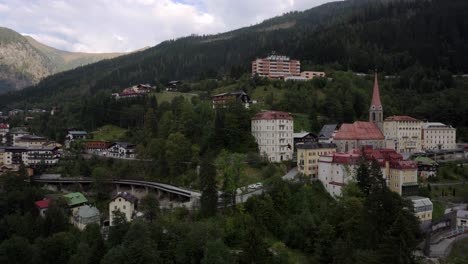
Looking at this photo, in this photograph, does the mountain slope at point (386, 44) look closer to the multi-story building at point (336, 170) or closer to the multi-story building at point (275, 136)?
the multi-story building at point (275, 136)

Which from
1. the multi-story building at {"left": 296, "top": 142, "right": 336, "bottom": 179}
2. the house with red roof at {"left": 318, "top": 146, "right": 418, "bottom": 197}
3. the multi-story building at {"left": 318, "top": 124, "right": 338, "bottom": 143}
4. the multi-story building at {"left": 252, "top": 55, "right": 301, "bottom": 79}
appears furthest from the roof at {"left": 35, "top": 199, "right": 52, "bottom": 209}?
the multi-story building at {"left": 252, "top": 55, "right": 301, "bottom": 79}

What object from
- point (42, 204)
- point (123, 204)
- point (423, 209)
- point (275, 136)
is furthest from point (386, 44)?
point (42, 204)

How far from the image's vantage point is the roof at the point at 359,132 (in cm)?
6175

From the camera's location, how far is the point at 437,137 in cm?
7088

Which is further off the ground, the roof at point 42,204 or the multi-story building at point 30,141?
the multi-story building at point 30,141

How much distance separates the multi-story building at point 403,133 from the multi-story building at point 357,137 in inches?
125

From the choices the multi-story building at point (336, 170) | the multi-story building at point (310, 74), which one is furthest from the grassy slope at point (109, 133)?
the multi-story building at point (336, 170)

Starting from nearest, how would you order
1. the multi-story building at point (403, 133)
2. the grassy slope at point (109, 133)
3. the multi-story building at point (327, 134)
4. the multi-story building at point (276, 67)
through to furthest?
the multi-story building at point (327, 134) → the multi-story building at point (403, 133) → the grassy slope at point (109, 133) → the multi-story building at point (276, 67)

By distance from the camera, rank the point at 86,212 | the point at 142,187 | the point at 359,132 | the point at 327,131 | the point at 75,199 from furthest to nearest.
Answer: the point at 327,131 → the point at 142,187 → the point at 359,132 → the point at 75,199 → the point at 86,212

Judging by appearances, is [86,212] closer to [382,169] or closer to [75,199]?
[75,199]

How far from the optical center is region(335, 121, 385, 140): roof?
61750 mm

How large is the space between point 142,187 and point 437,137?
5018cm

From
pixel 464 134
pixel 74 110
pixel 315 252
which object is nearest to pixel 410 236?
pixel 315 252

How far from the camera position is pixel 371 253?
111 ft
